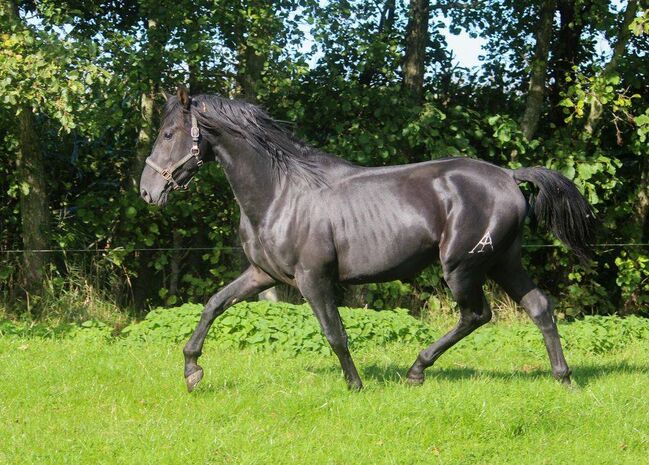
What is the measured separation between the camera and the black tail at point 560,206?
675cm

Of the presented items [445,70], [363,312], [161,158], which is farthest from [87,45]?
[445,70]

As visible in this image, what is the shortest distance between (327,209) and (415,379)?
1599 mm

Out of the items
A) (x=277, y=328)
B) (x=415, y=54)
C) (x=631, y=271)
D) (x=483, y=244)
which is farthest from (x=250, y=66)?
(x=631, y=271)

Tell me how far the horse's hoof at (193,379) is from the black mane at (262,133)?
5.44 ft

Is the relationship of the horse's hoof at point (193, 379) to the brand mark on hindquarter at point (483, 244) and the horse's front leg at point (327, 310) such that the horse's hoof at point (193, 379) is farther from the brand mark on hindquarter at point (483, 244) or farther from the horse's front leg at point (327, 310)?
the brand mark on hindquarter at point (483, 244)

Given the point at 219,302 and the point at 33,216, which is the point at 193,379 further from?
the point at 33,216

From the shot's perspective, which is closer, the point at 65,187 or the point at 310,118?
the point at 310,118

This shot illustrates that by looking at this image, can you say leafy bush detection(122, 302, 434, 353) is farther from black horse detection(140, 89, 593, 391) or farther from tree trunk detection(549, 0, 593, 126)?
tree trunk detection(549, 0, 593, 126)

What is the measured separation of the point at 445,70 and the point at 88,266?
6.01 meters

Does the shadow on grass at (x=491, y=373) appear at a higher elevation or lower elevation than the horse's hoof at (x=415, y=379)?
lower

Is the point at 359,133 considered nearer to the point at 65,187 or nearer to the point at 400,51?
the point at 400,51

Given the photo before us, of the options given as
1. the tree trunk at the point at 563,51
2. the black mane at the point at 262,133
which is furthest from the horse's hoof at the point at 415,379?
the tree trunk at the point at 563,51

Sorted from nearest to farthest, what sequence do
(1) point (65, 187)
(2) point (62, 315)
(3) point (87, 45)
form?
(3) point (87, 45)
(2) point (62, 315)
(1) point (65, 187)

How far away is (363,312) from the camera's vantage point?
366 inches
